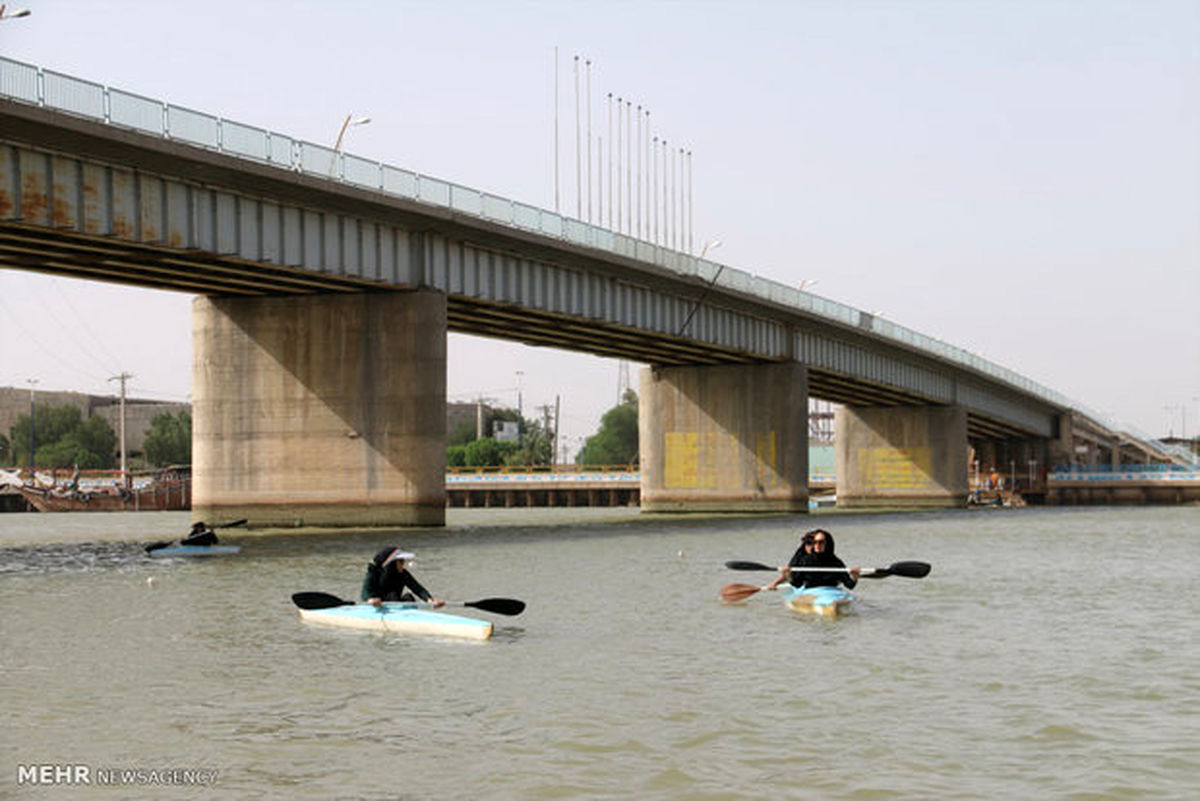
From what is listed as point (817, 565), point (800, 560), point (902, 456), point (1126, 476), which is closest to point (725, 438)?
point (902, 456)

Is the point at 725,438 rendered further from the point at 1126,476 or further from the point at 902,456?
the point at 1126,476

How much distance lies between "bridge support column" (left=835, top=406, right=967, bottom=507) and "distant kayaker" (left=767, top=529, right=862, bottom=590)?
268 feet

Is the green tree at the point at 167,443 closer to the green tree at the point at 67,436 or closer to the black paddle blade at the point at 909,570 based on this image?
the green tree at the point at 67,436

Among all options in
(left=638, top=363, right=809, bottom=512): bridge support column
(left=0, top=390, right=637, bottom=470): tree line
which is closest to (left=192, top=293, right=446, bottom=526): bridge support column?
(left=638, top=363, right=809, bottom=512): bridge support column

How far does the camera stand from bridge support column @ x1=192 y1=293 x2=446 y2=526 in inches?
2028

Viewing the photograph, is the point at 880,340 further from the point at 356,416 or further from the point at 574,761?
the point at 574,761

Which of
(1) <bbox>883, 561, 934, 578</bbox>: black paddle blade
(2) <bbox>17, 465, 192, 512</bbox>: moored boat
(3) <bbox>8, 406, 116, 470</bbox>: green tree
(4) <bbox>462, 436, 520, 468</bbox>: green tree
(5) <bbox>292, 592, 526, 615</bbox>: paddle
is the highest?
(3) <bbox>8, 406, 116, 470</bbox>: green tree

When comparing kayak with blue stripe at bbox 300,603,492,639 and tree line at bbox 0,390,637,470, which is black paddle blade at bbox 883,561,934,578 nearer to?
kayak with blue stripe at bbox 300,603,492,639

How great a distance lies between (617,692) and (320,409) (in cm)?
3684

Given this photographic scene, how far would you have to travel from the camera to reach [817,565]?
2652 centimetres

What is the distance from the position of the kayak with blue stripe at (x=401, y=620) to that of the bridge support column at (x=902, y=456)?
87.0 m

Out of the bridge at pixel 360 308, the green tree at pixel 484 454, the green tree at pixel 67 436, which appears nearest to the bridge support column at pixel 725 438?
the bridge at pixel 360 308

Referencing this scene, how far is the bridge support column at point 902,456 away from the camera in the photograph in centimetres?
10644

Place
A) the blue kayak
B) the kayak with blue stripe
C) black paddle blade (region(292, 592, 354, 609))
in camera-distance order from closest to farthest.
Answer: the kayak with blue stripe
black paddle blade (region(292, 592, 354, 609))
the blue kayak
